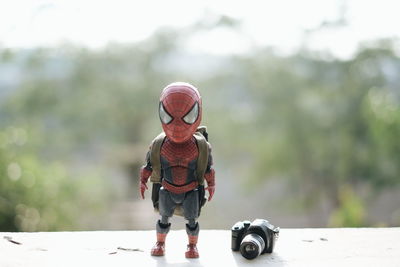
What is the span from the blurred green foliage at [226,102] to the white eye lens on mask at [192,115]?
590 centimetres

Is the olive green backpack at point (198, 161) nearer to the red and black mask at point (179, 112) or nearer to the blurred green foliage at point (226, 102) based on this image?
the red and black mask at point (179, 112)

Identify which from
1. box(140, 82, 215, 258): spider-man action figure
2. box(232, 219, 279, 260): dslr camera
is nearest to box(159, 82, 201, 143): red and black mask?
box(140, 82, 215, 258): spider-man action figure

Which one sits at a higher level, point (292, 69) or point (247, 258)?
point (292, 69)

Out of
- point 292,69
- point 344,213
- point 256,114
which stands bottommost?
point 344,213

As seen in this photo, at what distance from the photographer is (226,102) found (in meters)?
8.79

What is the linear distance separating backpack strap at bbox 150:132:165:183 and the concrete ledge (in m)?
0.38

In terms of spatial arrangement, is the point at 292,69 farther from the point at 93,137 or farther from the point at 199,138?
the point at 199,138

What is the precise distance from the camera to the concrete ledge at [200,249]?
2.69m

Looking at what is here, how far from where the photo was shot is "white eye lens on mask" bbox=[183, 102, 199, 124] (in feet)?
8.30

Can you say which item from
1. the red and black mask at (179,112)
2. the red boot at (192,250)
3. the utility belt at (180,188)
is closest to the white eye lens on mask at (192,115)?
the red and black mask at (179,112)

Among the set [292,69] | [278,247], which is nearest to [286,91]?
[292,69]

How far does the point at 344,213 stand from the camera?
6418mm

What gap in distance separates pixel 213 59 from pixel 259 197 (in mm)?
2507

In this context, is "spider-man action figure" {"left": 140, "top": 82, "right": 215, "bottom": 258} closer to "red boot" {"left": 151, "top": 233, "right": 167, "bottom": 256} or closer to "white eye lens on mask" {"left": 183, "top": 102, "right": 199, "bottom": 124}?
"white eye lens on mask" {"left": 183, "top": 102, "right": 199, "bottom": 124}
